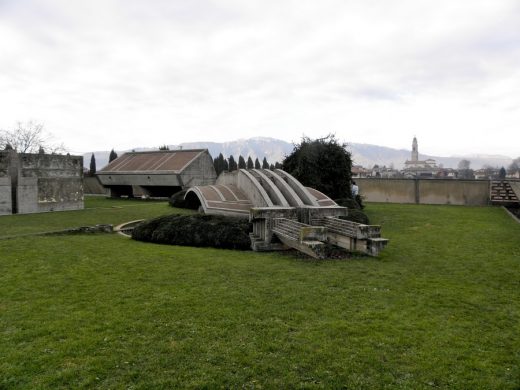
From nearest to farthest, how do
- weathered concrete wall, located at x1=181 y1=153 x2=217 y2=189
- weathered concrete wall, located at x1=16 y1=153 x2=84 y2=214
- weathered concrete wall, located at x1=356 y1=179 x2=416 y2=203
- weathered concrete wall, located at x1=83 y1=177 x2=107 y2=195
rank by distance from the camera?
weathered concrete wall, located at x1=16 y1=153 x2=84 y2=214 → weathered concrete wall, located at x1=356 y1=179 x2=416 y2=203 → weathered concrete wall, located at x1=181 y1=153 x2=217 y2=189 → weathered concrete wall, located at x1=83 y1=177 x2=107 y2=195

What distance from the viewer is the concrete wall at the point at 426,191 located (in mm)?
29539

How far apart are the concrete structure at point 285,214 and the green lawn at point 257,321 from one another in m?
0.68

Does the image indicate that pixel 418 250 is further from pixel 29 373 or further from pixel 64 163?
pixel 64 163

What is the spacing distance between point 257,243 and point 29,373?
803 cm

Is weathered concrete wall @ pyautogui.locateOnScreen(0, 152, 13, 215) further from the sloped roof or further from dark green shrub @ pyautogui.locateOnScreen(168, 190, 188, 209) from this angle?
the sloped roof

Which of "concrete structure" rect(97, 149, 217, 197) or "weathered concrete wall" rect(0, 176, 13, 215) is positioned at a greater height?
"concrete structure" rect(97, 149, 217, 197)

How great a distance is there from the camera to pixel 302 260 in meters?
10.5

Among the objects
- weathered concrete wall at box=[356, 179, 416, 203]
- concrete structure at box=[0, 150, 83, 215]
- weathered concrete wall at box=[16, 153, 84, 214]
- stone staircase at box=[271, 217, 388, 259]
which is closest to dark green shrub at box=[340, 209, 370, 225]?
stone staircase at box=[271, 217, 388, 259]

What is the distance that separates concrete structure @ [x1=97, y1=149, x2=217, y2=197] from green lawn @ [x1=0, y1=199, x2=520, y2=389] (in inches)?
958

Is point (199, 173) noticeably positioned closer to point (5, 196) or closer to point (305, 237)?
point (5, 196)

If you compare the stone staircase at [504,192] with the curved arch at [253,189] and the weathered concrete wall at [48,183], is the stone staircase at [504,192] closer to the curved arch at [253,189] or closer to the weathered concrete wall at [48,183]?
the curved arch at [253,189]

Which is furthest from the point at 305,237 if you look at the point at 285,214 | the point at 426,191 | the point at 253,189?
the point at 426,191

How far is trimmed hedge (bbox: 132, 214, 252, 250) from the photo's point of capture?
12594 millimetres

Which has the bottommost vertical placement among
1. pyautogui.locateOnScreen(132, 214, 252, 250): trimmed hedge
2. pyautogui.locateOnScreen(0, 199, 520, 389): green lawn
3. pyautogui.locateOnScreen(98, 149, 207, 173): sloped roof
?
pyautogui.locateOnScreen(0, 199, 520, 389): green lawn
